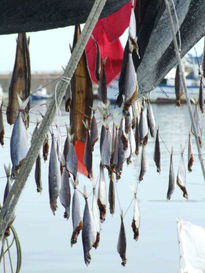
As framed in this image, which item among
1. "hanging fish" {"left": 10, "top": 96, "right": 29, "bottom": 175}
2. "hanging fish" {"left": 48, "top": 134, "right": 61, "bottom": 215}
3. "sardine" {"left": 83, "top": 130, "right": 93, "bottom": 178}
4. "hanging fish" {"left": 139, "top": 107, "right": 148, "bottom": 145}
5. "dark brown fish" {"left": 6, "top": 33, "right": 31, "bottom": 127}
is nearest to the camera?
"hanging fish" {"left": 10, "top": 96, "right": 29, "bottom": 175}

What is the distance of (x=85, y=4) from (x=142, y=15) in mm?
417

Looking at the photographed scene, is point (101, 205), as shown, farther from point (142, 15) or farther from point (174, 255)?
point (174, 255)

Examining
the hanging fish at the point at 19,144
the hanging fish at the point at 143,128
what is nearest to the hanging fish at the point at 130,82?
the hanging fish at the point at 19,144

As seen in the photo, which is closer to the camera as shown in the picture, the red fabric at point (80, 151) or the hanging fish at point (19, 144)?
the hanging fish at point (19, 144)

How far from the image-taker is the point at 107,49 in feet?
12.4

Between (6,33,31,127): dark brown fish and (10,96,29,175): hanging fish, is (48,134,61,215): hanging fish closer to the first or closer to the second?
(6,33,31,127): dark brown fish

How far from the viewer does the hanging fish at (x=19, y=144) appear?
8.06 feet

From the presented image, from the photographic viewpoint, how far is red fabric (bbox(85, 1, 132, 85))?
3.60 meters

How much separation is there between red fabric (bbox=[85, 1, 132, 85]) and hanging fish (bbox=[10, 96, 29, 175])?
1275 millimetres

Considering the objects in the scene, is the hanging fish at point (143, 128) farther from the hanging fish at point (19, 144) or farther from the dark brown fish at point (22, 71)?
the hanging fish at point (19, 144)

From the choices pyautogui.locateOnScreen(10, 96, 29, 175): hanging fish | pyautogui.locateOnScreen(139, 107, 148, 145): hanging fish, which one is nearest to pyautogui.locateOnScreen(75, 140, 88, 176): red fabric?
pyautogui.locateOnScreen(139, 107, 148, 145): hanging fish

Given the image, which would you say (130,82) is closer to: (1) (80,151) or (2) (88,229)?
(2) (88,229)

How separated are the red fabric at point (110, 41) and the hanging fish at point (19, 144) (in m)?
1.28

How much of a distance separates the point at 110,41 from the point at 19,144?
1474 mm
